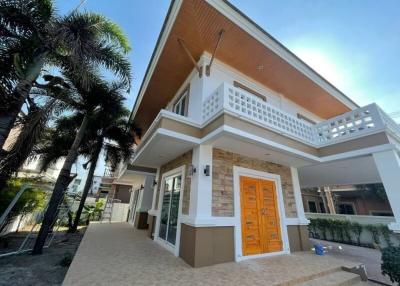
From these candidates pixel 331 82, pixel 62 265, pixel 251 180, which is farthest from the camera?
pixel 331 82

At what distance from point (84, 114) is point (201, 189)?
6608 mm

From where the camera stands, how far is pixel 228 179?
584cm

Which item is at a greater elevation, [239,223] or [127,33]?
[127,33]

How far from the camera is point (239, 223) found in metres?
5.55

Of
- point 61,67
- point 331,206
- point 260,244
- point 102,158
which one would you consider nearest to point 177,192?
point 260,244

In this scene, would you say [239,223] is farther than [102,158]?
No

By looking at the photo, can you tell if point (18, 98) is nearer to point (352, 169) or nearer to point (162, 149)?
point (162, 149)

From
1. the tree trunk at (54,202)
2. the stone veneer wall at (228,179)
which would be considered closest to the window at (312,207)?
the stone veneer wall at (228,179)

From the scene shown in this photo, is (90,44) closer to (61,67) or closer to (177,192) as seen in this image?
(61,67)

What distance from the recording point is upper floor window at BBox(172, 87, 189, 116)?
7.69 m

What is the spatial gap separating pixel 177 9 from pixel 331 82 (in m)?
8.09

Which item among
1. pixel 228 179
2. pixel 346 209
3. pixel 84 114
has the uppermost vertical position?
pixel 84 114

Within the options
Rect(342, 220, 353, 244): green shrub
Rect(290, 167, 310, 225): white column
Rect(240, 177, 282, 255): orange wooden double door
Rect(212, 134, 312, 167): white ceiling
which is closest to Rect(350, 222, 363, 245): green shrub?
Rect(342, 220, 353, 244): green shrub

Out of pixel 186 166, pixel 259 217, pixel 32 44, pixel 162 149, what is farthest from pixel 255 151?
pixel 32 44
